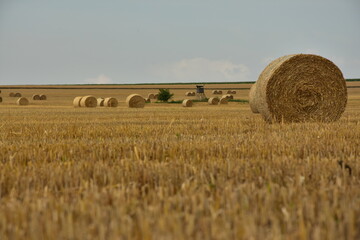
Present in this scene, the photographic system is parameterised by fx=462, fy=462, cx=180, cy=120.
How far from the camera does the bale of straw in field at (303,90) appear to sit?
12.7 metres

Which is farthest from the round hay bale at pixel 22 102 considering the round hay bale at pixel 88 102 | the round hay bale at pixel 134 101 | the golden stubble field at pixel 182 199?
the golden stubble field at pixel 182 199

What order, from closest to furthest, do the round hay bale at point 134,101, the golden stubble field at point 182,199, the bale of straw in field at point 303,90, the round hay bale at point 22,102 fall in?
the golden stubble field at point 182,199 → the bale of straw in field at point 303,90 → the round hay bale at point 134,101 → the round hay bale at point 22,102

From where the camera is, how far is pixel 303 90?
42.5 feet

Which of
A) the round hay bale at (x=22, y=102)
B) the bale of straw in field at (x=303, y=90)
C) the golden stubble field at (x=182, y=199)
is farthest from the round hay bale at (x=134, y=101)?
the golden stubble field at (x=182, y=199)

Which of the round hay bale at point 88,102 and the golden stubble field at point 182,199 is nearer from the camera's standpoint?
the golden stubble field at point 182,199

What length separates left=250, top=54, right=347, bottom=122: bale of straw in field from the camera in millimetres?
12695

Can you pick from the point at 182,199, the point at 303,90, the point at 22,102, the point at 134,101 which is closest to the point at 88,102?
the point at 134,101

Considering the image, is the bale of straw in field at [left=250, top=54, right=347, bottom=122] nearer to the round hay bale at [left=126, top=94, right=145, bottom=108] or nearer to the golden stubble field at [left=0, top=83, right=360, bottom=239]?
the golden stubble field at [left=0, top=83, right=360, bottom=239]

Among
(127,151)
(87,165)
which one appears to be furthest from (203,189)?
(127,151)

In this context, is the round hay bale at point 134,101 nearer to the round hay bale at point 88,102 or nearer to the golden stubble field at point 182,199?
the round hay bale at point 88,102

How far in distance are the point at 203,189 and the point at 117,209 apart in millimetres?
854

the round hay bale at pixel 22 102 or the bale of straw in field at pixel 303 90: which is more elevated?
the bale of straw in field at pixel 303 90

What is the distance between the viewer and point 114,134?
32.1 feet

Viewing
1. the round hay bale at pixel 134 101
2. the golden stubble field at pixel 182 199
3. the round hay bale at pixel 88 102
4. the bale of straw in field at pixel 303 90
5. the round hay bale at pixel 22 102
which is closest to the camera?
the golden stubble field at pixel 182 199
